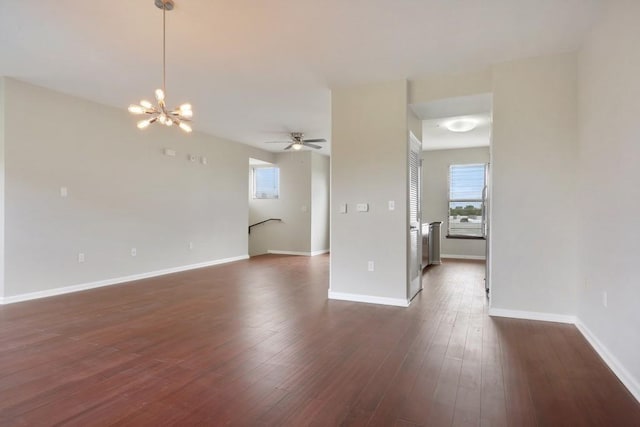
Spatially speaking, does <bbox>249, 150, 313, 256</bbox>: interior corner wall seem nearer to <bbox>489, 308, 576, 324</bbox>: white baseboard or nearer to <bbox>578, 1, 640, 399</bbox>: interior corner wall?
<bbox>489, 308, 576, 324</bbox>: white baseboard

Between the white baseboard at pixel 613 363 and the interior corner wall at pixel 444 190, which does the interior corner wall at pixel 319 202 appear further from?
the white baseboard at pixel 613 363

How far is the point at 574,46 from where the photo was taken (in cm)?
339

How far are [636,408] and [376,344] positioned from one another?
1634 millimetres

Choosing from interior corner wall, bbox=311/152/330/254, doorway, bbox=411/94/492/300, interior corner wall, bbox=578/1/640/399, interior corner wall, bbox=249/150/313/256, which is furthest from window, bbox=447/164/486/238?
interior corner wall, bbox=578/1/640/399

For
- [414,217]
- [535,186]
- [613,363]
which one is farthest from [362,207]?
[613,363]

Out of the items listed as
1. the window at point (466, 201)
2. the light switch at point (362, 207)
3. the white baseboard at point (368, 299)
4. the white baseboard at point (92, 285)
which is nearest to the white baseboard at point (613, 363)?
the white baseboard at point (368, 299)

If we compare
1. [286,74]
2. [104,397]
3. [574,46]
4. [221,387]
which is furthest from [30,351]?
[574,46]

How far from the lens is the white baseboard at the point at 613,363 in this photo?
216 centimetres

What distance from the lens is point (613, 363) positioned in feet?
8.16

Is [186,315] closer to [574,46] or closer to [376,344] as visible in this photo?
[376,344]

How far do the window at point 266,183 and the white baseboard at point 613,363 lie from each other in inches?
301

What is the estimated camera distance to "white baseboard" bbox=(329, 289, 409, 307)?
420 centimetres

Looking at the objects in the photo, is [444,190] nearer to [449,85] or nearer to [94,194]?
[449,85]

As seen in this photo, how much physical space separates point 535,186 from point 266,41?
119 inches
